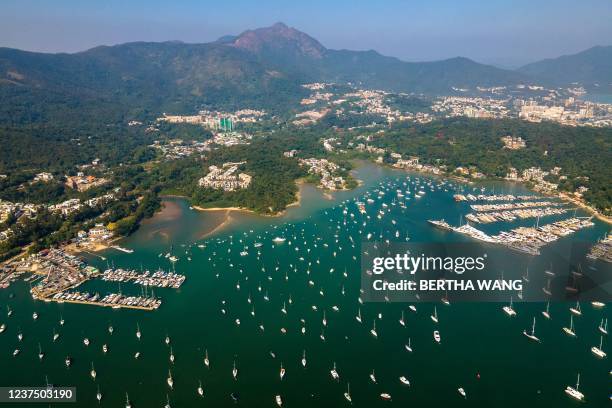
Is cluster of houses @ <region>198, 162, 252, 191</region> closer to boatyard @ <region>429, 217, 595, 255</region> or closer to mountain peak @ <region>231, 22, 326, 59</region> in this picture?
boatyard @ <region>429, 217, 595, 255</region>

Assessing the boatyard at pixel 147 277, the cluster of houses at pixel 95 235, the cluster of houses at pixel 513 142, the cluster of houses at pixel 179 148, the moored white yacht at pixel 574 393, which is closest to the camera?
the moored white yacht at pixel 574 393

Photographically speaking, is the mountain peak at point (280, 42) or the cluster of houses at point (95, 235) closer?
the cluster of houses at point (95, 235)

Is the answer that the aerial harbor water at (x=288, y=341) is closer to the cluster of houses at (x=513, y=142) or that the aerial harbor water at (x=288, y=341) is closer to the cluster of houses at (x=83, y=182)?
the cluster of houses at (x=83, y=182)

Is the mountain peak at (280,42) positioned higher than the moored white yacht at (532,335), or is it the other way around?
the mountain peak at (280,42)

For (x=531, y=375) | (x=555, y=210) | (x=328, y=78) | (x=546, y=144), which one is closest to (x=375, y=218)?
(x=555, y=210)

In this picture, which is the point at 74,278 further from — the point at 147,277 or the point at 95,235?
the point at 95,235

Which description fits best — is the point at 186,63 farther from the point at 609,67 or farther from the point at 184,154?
the point at 609,67

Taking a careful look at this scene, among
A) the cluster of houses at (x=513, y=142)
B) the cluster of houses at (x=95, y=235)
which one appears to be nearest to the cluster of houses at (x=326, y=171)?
the cluster of houses at (x=95, y=235)
